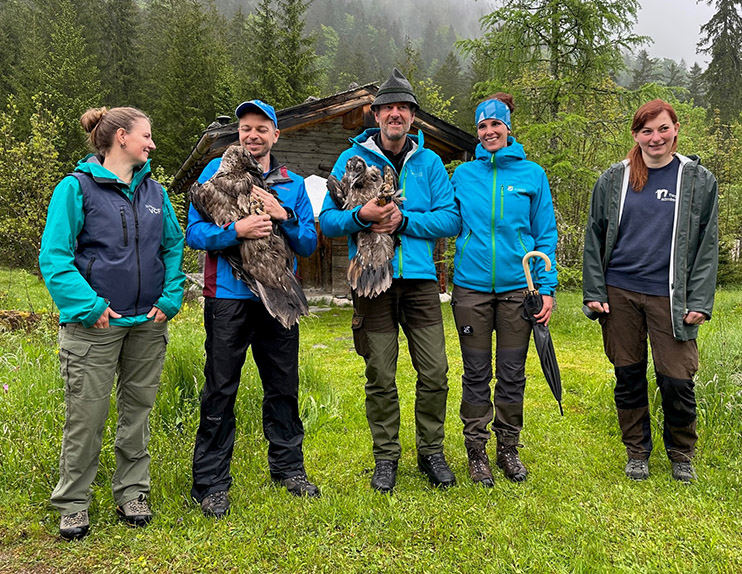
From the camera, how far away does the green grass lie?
8.09ft

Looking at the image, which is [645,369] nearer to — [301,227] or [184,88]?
[301,227]

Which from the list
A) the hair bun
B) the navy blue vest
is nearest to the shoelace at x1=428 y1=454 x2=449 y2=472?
the navy blue vest

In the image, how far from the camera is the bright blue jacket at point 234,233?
284 centimetres

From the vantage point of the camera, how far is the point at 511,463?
335 cm

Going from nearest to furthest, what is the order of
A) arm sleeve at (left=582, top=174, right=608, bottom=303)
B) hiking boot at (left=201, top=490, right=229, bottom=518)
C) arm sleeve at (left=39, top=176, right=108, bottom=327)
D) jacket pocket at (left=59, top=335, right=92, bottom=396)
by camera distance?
arm sleeve at (left=39, top=176, right=108, bottom=327) < jacket pocket at (left=59, top=335, right=92, bottom=396) < hiking boot at (left=201, top=490, right=229, bottom=518) < arm sleeve at (left=582, top=174, right=608, bottom=303)

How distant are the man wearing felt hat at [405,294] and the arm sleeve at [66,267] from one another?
139 centimetres

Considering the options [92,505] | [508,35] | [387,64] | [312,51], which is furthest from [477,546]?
[387,64]

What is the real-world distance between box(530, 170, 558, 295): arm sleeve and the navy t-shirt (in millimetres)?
475

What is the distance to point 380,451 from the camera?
129 inches

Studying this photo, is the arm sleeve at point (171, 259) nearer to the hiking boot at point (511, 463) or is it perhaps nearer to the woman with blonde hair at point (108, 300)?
the woman with blonde hair at point (108, 300)

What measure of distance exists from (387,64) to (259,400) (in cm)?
6740

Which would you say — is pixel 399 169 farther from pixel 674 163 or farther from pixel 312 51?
pixel 312 51

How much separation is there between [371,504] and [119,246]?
2088mm

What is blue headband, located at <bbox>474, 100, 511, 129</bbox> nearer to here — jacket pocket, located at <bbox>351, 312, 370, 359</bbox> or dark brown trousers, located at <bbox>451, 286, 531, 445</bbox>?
dark brown trousers, located at <bbox>451, 286, 531, 445</bbox>
